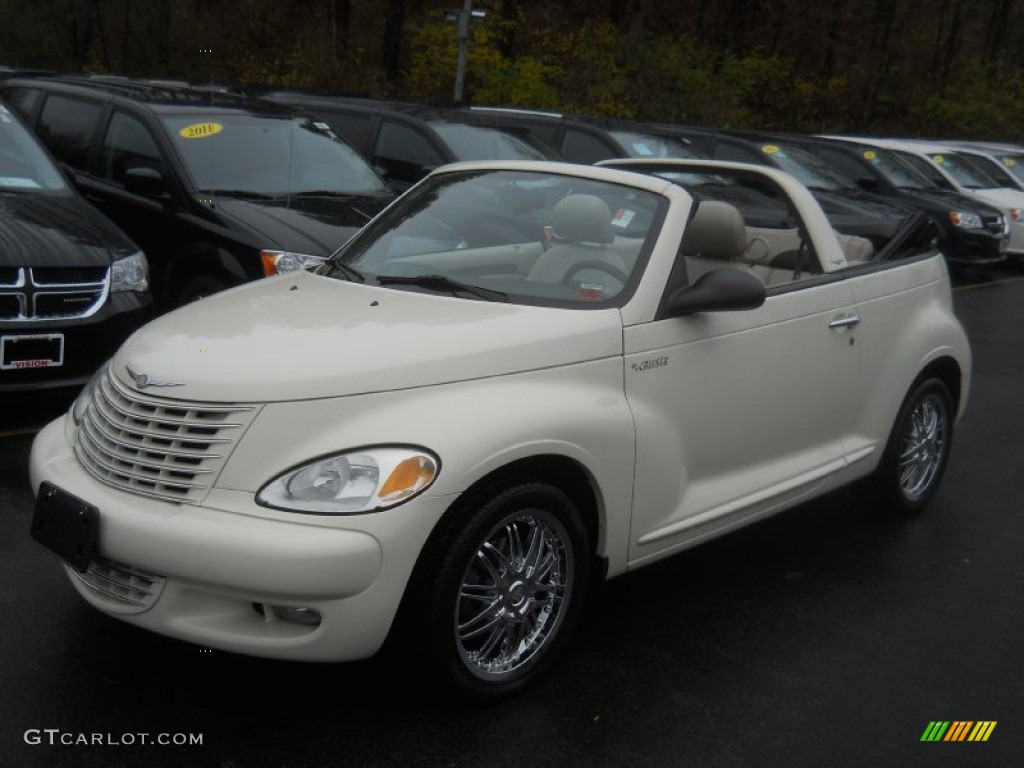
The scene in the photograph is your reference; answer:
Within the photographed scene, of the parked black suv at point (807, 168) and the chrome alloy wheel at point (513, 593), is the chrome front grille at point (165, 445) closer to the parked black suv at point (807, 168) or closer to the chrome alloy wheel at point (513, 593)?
the chrome alloy wheel at point (513, 593)

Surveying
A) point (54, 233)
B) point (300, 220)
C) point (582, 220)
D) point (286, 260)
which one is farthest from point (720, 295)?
point (300, 220)

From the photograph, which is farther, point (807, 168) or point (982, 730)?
point (807, 168)

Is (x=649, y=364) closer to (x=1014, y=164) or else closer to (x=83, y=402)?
(x=83, y=402)

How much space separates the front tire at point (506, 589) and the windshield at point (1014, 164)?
17821 millimetres

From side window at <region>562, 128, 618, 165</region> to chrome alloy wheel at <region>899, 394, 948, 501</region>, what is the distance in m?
7.60

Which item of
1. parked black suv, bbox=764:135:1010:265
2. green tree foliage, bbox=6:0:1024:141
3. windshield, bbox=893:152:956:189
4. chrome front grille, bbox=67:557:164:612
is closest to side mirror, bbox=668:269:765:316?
chrome front grille, bbox=67:557:164:612

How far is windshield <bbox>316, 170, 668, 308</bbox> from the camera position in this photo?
459cm

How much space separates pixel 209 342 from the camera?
402cm

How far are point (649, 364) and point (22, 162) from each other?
506 cm

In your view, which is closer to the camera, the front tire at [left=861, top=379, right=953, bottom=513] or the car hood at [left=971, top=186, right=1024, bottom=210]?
the front tire at [left=861, top=379, right=953, bottom=513]

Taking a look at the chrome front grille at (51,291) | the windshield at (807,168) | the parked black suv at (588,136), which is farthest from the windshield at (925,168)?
the chrome front grille at (51,291)

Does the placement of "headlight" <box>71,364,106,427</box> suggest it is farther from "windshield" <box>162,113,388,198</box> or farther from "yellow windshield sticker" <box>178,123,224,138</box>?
"yellow windshield sticker" <box>178,123,224,138</box>

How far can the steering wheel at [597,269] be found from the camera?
4594 millimetres

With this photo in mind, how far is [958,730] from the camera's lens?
404 centimetres
